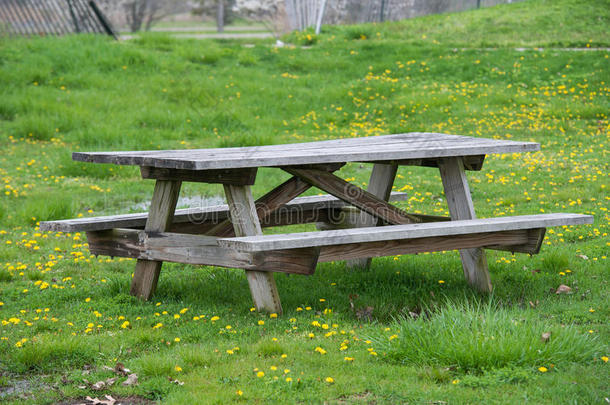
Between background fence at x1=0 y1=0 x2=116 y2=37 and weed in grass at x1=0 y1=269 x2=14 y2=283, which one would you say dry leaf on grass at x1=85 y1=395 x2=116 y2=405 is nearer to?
weed in grass at x1=0 y1=269 x2=14 y2=283

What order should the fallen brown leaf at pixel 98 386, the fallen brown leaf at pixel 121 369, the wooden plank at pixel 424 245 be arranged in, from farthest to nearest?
the wooden plank at pixel 424 245, the fallen brown leaf at pixel 121 369, the fallen brown leaf at pixel 98 386

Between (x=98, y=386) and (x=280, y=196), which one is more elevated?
(x=280, y=196)

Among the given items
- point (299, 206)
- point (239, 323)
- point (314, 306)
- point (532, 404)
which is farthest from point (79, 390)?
point (299, 206)

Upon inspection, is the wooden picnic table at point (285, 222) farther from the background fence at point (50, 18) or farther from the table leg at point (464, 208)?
the background fence at point (50, 18)

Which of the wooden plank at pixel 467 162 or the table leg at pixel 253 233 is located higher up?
the wooden plank at pixel 467 162

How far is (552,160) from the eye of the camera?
9117 mm

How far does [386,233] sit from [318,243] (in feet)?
1.44

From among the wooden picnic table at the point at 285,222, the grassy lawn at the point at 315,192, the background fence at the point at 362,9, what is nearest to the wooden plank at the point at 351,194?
the wooden picnic table at the point at 285,222

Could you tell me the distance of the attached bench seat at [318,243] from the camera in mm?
4086

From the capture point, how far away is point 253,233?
14.2 ft

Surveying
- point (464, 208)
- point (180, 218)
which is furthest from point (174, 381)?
point (464, 208)

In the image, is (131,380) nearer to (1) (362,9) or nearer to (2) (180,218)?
(2) (180,218)

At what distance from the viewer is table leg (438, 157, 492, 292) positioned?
4883 mm

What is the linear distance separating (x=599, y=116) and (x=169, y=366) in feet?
31.5
